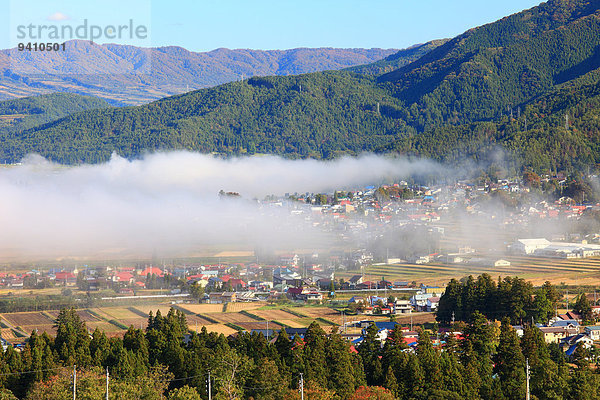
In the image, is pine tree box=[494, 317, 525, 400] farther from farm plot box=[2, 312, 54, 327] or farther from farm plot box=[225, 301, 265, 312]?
farm plot box=[2, 312, 54, 327]

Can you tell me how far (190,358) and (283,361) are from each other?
3830mm

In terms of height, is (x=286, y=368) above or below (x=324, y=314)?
below

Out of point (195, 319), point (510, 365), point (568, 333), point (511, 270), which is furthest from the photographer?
point (511, 270)

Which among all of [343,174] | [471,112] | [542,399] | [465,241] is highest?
[471,112]

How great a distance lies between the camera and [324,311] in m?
64.1

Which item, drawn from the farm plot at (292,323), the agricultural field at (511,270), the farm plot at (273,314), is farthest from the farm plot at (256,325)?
the agricultural field at (511,270)

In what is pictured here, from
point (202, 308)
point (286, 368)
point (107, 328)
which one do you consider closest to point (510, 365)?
point (286, 368)

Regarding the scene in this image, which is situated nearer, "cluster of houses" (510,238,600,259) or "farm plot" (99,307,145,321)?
"farm plot" (99,307,145,321)

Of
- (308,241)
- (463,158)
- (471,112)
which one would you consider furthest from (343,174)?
(308,241)

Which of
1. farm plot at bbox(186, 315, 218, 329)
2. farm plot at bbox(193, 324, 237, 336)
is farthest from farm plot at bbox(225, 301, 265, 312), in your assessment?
farm plot at bbox(193, 324, 237, 336)

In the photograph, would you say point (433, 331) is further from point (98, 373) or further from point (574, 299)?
point (98, 373)

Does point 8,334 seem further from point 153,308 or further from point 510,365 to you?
point 510,365

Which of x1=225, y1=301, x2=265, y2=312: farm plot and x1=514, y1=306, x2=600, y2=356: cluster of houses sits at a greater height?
x1=225, y1=301, x2=265, y2=312: farm plot

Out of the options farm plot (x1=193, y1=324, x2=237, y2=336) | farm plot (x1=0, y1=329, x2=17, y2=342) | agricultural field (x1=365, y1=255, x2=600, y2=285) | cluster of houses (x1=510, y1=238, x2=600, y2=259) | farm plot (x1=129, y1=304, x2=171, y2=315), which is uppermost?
cluster of houses (x1=510, y1=238, x2=600, y2=259)
